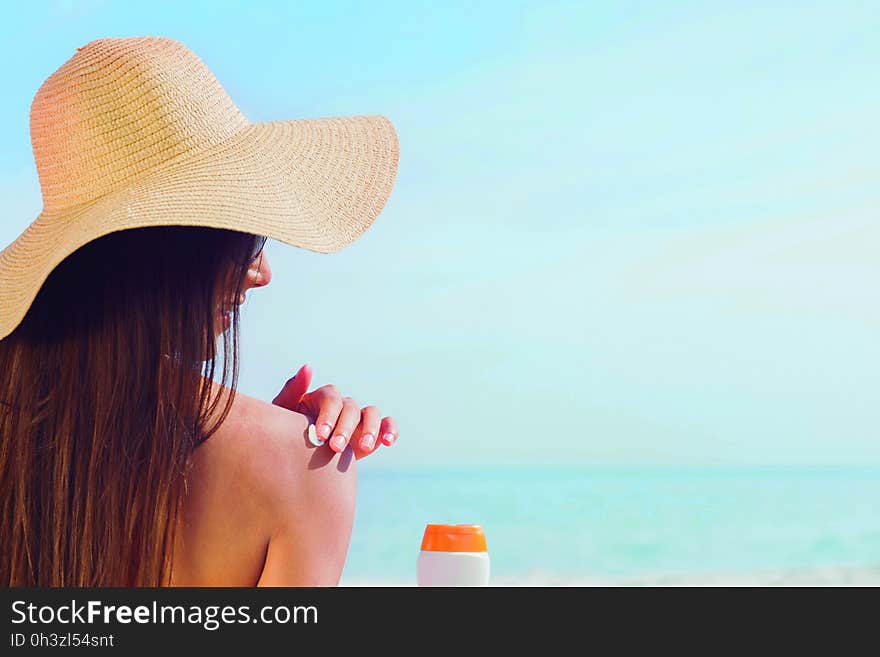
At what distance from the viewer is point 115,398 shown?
4.72ft

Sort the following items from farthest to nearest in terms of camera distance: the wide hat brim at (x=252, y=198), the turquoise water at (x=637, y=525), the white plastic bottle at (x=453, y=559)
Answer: the turquoise water at (x=637, y=525) < the white plastic bottle at (x=453, y=559) < the wide hat brim at (x=252, y=198)

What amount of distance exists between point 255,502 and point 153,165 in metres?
0.52

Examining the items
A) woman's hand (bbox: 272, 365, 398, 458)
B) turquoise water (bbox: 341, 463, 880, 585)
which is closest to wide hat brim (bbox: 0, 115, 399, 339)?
woman's hand (bbox: 272, 365, 398, 458)

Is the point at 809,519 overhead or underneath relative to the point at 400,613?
overhead

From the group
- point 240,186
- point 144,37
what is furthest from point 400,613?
point 144,37

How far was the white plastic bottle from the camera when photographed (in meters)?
1.55

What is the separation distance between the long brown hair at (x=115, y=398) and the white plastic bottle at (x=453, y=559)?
0.38 metres

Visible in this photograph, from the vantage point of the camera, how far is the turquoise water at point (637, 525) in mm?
16547

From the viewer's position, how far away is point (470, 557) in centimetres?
155

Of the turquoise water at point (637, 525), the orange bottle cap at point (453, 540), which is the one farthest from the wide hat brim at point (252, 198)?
the turquoise water at point (637, 525)

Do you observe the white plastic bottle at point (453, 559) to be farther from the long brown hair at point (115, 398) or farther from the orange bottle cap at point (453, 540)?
the long brown hair at point (115, 398)

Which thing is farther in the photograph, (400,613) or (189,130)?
(189,130)

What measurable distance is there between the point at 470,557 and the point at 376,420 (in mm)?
253

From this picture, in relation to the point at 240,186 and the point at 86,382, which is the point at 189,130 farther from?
the point at 86,382
